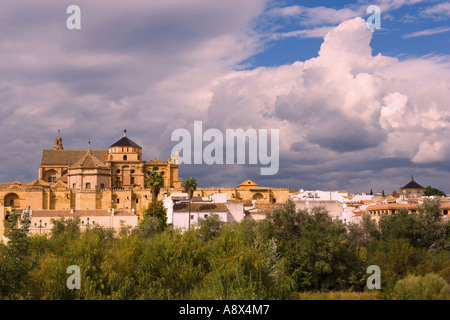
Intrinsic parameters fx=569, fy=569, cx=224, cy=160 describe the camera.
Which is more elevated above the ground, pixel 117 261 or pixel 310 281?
pixel 117 261

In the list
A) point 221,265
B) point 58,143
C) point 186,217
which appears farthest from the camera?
point 58,143

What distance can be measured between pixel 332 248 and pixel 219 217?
18317 millimetres

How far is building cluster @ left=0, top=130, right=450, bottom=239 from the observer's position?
5959 centimetres

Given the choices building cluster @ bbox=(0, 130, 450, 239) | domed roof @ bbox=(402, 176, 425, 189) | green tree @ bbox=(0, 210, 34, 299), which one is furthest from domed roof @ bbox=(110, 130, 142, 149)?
domed roof @ bbox=(402, 176, 425, 189)

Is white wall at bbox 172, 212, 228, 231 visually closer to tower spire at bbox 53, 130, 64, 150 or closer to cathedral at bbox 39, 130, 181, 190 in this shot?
cathedral at bbox 39, 130, 181, 190

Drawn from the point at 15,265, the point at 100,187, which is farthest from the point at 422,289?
the point at 100,187

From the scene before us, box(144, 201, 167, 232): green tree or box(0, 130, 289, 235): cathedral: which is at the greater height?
box(0, 130, 289, 235): cathedral

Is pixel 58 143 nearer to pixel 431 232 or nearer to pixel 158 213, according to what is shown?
pixel 158 213

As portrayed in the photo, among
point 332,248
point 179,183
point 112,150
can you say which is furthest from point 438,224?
point 112,150

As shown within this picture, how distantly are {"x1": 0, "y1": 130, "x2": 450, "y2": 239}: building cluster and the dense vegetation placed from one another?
1513cm

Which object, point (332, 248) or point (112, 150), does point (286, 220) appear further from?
point (112, 150)

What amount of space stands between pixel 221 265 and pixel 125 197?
163 feet

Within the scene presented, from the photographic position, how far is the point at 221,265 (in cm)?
2823

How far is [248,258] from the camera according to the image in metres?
27.9
